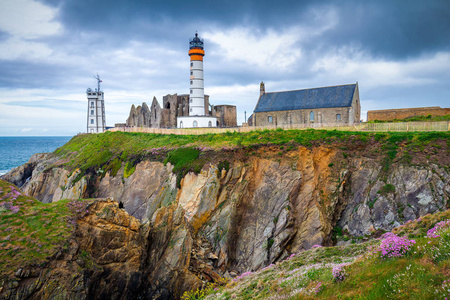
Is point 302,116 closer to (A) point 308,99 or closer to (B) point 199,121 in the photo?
(A) point 308,99

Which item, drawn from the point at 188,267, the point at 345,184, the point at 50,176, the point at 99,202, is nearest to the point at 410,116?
the point at 345,184

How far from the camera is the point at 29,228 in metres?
17.9

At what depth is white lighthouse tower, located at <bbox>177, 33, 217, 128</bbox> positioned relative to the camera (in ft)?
193

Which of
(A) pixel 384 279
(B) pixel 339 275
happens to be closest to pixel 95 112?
(B) pixel 339 275

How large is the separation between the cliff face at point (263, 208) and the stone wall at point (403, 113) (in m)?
19.8

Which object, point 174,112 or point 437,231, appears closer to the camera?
point 437,231

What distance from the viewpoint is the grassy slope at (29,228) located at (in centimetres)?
1589

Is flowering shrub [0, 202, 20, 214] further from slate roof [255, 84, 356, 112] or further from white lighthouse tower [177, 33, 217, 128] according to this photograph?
slate roof [255, 84, 356, 112]

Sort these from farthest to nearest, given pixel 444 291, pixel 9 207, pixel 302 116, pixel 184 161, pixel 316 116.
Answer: pixel 302 116
pixel 316 116
pixel 184 161
pixel 9 207
pixel 444 291

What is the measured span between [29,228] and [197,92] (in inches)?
1750

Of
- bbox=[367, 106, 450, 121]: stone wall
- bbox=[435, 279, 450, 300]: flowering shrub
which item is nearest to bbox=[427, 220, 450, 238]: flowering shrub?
bbox=[435, 279, 450, 300]: flowering shrub

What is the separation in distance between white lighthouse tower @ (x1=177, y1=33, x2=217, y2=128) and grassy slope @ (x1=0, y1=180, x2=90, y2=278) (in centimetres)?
3917

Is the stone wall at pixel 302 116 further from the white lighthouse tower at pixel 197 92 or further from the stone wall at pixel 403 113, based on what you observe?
the white lighthouse tower at pixel 197 92

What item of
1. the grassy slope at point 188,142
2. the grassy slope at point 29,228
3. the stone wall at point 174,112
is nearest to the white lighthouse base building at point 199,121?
the stone wall at point 174,112
